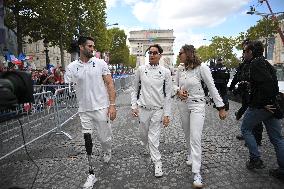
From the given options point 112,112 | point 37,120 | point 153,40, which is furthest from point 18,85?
point 153,40

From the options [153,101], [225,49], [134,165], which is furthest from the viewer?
[225,49]

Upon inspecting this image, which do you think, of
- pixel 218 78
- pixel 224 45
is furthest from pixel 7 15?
pixel 224 45

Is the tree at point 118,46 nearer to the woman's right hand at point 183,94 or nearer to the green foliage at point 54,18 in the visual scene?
the green foliage at point 54,18

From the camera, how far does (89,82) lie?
530 centimetres

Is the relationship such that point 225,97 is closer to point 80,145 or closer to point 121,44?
point 80,145

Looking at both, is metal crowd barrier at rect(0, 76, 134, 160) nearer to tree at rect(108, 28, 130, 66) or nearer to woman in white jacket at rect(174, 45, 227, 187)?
woman in white jacket at rect(174, 45, 227, 187)

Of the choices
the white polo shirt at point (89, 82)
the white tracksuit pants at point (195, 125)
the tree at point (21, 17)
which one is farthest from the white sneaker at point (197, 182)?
the tree at point (21, 17)

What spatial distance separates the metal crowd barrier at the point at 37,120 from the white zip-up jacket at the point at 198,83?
3055mm

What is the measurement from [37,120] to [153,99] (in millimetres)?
3716

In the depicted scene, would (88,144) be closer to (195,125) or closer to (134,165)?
(134,165)

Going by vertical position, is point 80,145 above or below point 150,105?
below

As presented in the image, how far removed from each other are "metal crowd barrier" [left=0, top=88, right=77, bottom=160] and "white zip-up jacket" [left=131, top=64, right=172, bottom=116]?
2.32 metres

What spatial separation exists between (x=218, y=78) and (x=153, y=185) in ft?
28.2

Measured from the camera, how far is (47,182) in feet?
17.1
